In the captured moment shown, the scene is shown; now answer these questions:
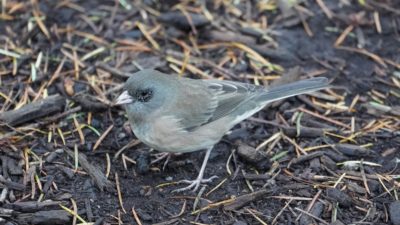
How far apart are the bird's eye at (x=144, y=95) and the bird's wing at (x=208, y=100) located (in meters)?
0.20

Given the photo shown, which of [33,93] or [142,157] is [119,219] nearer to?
[142,157]

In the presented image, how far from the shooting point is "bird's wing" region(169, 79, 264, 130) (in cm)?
445

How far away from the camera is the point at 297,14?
5902 millimetres

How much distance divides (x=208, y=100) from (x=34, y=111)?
132 centimetres

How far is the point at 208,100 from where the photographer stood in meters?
4.55

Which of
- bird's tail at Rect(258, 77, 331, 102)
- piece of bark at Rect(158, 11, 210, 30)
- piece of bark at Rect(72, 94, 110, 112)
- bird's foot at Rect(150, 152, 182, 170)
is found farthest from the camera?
piece of bark at Rect(158, 11, 210, 30)

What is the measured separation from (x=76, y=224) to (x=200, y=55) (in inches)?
88.0

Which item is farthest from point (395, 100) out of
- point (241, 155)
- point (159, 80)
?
point (159, 80)

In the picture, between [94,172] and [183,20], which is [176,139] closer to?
[94,172]

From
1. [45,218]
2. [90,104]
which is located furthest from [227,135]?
[45,218]

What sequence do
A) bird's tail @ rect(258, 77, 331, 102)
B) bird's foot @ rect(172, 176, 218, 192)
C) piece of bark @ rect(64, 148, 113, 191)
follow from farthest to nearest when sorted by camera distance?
bird's tail @ rect(258, 77, 331, 102) → bird's foot @ rect(172, 176, 218, 192) → piece of bark @ rect(64, 148, 113, 191)

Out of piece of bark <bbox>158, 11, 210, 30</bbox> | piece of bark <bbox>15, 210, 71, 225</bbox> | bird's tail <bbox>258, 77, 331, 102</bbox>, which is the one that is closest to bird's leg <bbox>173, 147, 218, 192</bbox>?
bird's tail <bbox>258, 77, 331, 102</bbox>

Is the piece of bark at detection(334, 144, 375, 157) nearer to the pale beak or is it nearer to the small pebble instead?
the small pebble

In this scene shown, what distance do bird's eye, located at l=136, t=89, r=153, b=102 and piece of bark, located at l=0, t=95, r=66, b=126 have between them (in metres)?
0.79
